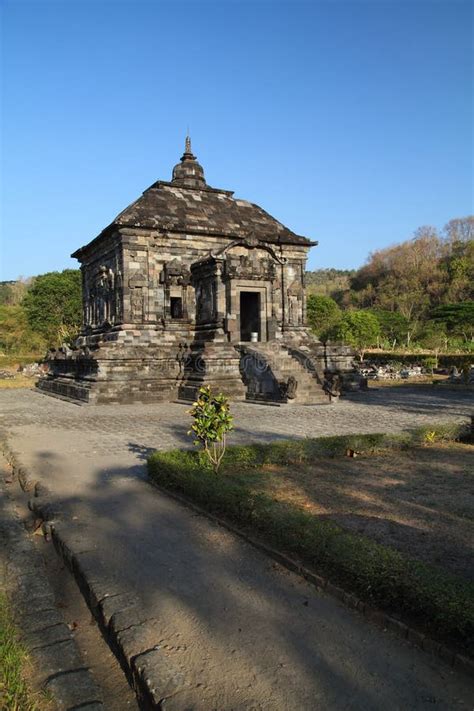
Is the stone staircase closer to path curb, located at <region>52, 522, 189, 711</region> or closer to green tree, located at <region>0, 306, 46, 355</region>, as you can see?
path curb, located at <region>52, 522, 189, 711</region>

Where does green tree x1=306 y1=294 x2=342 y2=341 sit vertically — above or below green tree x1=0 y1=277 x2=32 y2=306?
below

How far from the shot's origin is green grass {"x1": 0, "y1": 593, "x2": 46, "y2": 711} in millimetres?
2754

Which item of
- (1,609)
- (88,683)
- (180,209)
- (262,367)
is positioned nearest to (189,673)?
(88,683)

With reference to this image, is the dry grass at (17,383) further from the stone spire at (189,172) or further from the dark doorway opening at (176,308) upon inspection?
the stone spire at (189,172)

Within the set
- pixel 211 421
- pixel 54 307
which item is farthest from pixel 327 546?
pixel 54 307

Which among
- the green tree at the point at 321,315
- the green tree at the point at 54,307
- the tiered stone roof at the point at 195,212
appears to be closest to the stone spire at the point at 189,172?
the tiered stone roof at the point at 195,212

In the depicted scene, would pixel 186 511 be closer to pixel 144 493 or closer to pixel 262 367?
pixel 144 493

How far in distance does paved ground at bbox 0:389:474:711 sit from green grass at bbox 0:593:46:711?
2.58 feet

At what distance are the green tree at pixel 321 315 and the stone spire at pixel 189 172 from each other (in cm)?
2555

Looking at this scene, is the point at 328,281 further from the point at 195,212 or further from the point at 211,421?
the point at 211,421

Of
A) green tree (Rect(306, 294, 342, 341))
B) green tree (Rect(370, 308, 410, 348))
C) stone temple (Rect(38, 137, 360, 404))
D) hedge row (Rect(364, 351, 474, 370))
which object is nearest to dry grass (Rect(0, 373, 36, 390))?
stone temple (Rect(38, 137, 360, 404))

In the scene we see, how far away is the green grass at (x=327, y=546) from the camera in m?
3.24

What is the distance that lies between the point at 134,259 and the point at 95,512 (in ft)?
52.9

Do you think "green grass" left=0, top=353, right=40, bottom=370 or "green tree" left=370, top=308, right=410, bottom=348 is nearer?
"green grass" left=0, top=353, right=40, bottom=370
